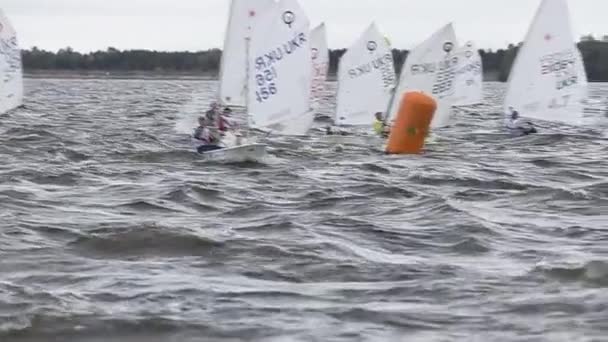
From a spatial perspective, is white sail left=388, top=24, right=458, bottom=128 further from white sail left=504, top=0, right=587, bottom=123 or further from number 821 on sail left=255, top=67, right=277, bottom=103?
number 821 on sail left=255, top=67, right=277, bottom=103

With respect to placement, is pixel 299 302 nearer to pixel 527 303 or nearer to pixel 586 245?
pixel 527 303

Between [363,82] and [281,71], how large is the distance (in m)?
10.2

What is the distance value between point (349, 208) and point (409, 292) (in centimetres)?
656

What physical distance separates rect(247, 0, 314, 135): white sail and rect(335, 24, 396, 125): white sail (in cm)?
918

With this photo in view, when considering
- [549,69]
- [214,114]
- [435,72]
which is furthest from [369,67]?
[214,114]

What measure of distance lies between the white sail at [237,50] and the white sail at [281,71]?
11.9 inches

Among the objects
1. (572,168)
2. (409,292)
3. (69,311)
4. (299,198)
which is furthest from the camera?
(572,168)

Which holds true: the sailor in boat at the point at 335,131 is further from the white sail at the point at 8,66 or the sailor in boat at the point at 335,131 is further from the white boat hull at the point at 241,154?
the white sail at the point at 8,66

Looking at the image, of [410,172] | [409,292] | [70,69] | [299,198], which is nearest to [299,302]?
[409,292]

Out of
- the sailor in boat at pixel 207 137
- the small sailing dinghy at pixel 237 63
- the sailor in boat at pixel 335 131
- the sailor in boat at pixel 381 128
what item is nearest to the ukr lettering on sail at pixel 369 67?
the sailor in boat at pixel 335 131

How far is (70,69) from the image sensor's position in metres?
181

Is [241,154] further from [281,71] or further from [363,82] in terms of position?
[363,82]

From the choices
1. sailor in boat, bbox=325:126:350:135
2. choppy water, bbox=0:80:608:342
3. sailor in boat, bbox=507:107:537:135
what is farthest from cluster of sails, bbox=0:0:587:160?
choppy water, bbox=0:80:608:342

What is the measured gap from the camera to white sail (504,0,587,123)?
30781 millimetres
